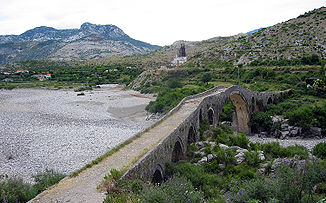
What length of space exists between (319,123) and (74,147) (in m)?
22.7

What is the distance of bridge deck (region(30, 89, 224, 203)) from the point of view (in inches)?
293

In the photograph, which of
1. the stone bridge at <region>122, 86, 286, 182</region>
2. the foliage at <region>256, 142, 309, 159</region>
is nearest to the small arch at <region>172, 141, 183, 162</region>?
the stone bridge at <region>122, 86, 286, 182</region>

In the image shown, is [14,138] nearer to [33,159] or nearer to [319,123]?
[33,159]

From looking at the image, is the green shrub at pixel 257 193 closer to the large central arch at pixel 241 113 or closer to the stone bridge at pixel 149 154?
the stone bridge at pixel 149 154

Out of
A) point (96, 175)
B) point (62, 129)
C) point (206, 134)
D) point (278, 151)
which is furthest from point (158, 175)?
point (62, 129)

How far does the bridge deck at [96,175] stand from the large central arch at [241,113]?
14473 millimetres

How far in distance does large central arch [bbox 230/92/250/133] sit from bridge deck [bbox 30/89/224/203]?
570 inches

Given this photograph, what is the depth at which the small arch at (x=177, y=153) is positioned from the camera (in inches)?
547

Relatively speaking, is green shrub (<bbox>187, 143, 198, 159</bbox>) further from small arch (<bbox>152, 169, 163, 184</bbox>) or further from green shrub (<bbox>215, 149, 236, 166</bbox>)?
small arch (<bbox>152, 169, 163, 184</bbox>)

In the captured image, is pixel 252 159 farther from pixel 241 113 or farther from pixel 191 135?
pixel 241 113

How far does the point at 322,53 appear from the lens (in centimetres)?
4388

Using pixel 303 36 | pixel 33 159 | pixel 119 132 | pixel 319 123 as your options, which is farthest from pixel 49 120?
pixel 303 36

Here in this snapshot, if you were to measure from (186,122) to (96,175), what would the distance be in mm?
7052

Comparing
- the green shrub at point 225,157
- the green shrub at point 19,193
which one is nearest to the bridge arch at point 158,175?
the green shrub at point 19,193
